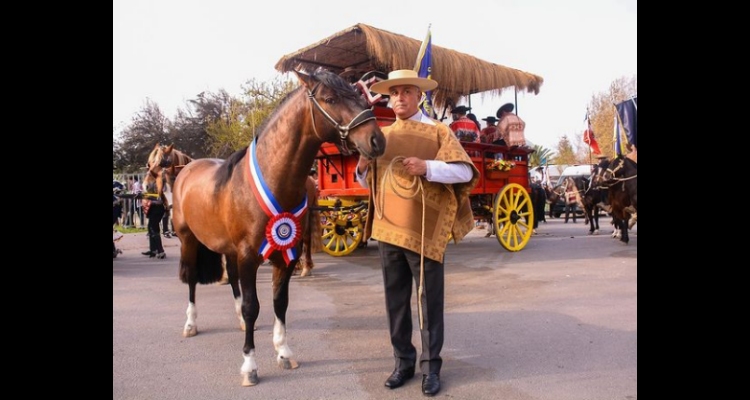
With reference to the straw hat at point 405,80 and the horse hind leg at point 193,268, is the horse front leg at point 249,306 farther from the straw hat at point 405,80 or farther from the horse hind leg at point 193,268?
→ the straw hat at point 405,80

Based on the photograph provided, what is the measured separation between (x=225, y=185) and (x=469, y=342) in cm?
229

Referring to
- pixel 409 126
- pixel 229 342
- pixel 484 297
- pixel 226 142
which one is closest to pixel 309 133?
pixel 409 126

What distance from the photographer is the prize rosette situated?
320 cm

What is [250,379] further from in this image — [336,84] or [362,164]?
[336,84]

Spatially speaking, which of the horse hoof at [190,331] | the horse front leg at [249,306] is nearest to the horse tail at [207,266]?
the horse hoof at [190,331]

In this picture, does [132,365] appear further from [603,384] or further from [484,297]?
[484,297]

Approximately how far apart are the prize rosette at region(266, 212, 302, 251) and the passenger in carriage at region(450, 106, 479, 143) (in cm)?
621

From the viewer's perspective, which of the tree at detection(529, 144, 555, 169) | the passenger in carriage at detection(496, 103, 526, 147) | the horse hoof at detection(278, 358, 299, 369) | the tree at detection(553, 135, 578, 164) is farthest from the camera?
the tree at detection(529, 144, 555, 169)

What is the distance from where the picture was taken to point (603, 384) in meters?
3.03

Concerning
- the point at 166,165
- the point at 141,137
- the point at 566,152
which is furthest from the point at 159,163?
the point at 566,152

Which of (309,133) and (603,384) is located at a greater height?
(309,133)

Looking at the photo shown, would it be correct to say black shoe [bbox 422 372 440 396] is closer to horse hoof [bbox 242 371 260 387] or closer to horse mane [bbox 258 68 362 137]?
horse hoof [bbox 242 371 260 387]

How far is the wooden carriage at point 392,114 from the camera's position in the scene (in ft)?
25.5

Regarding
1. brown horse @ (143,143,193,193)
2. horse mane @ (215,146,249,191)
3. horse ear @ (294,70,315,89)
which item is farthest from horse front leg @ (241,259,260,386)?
brown horse @ (143,143,193,193)
